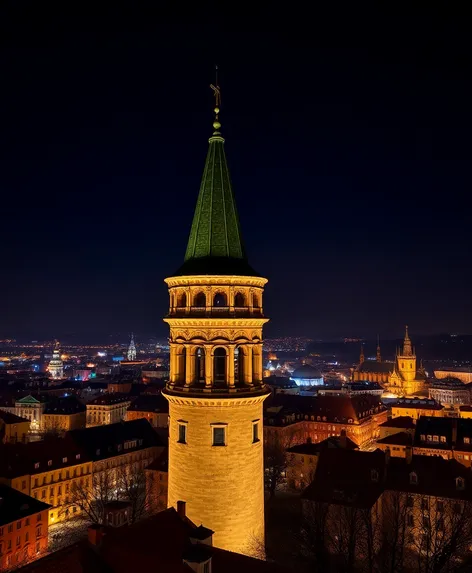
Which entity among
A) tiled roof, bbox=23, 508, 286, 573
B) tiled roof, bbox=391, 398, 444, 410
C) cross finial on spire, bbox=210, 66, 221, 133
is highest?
cross finial on spire, bbox=210, 66, 221, 133

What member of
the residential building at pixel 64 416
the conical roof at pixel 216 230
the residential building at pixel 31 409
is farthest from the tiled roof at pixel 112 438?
the conical roof at pixel 216 230

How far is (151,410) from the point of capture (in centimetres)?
12406

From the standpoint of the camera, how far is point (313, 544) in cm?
3416

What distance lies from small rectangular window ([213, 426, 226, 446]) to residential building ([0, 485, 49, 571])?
3738 cm

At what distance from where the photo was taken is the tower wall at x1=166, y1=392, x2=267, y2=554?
84.4 feet

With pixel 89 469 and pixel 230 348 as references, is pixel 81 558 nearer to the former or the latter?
pixel 230 348

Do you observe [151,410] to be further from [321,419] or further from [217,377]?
[217,377]

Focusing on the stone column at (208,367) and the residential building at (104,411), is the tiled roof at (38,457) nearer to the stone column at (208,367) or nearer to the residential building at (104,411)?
the stone column at (208,367)

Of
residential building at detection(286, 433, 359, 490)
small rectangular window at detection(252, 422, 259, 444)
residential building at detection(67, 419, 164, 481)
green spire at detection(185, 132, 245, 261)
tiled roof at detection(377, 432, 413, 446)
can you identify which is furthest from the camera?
tiled roof at detection(377, 432, 413, 446)

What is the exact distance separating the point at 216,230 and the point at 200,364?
7155mm

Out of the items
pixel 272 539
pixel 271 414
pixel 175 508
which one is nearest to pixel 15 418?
pixel 271 414

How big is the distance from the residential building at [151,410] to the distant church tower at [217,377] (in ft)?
316

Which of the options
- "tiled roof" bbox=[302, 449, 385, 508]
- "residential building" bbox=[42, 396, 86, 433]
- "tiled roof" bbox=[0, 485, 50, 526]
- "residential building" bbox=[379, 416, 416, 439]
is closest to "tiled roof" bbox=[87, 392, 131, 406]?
"residential building" bbox=[42, 396, 86, 433]

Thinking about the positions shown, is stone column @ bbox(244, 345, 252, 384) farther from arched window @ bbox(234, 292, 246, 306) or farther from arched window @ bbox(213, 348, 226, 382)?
arched window @ bbox(234, 292, 246, 306)
